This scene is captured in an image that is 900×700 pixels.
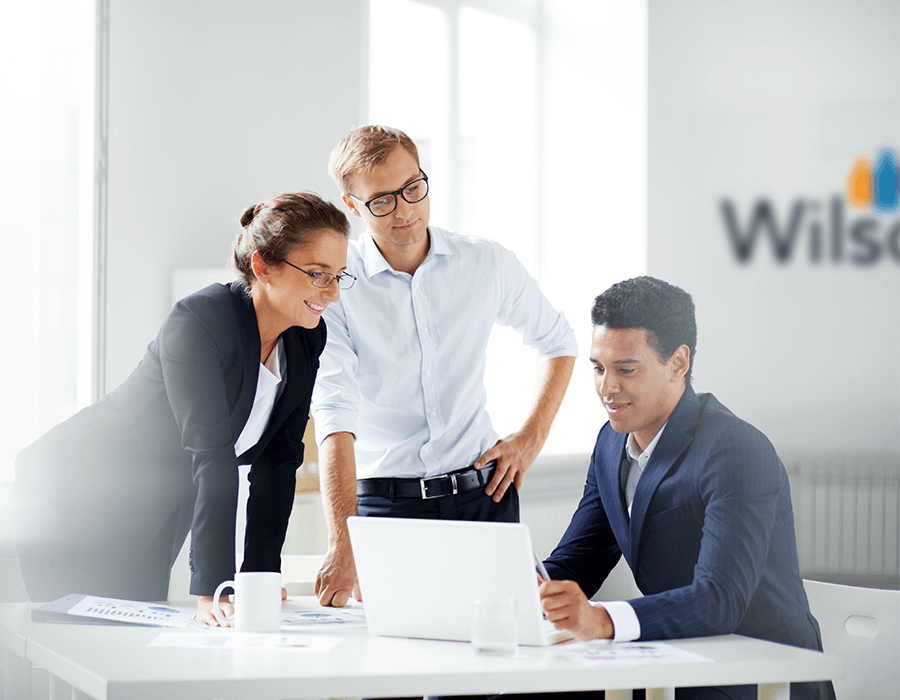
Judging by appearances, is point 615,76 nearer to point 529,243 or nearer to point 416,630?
point 529,243

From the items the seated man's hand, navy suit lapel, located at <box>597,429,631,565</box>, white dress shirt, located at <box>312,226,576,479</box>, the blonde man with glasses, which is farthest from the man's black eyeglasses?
the seated man's hand

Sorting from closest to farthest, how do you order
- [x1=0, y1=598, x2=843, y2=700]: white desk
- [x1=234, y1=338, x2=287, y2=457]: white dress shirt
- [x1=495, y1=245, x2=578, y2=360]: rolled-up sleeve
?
[x1=0, y1=598, x2=843, y2=700]: white desk < [x1=234, y1=338, x2=287, y2=457]: white dress shirt < [x1=495, y1=245, x2=578, y2=360]: rolled-up sleeve

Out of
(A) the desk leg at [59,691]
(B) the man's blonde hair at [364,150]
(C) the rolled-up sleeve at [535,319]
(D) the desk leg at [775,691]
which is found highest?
(B) the man's blonde hair at [364,150]

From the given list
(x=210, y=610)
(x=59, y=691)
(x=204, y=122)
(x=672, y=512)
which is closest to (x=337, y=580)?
(x=210, y=610)

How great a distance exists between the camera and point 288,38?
380 centimetres

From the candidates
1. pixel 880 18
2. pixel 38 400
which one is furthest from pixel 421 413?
pixel 880 18

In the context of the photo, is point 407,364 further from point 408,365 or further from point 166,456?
point 166,456

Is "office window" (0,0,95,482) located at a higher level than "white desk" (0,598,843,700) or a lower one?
higher

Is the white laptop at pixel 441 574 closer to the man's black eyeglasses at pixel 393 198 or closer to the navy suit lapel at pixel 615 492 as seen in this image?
the navy suit lapel at pixel 615 492

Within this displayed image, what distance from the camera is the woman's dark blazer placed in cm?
176

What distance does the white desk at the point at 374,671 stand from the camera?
3.98 feet

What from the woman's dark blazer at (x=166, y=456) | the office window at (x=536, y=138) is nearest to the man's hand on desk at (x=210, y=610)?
the woman's dark blazer at (x=166, y=456)

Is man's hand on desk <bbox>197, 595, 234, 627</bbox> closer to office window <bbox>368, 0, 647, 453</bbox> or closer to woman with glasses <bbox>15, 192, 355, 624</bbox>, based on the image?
woman with glasses <bbox>15, 192, 355, 624</bbox>

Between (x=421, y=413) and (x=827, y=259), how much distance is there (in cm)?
334
